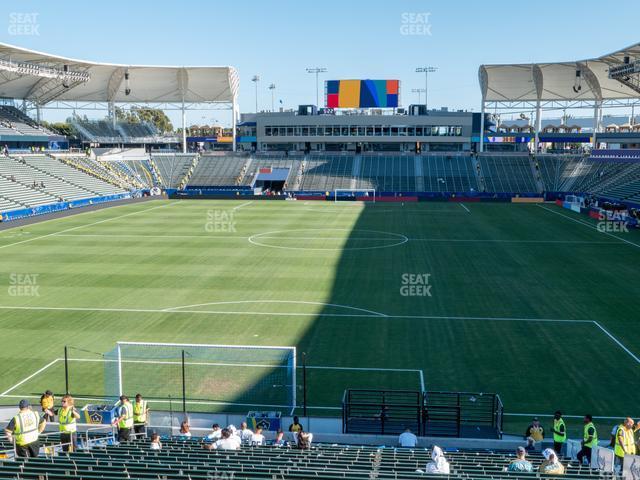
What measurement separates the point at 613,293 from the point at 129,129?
10617cm

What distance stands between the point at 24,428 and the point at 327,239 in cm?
3729

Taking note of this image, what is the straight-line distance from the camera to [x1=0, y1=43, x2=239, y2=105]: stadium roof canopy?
281 feet

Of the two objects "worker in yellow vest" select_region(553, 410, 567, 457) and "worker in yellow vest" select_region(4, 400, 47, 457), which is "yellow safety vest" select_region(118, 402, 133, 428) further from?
"worker in yellow vest" select_region(553, 410, 567, 457)

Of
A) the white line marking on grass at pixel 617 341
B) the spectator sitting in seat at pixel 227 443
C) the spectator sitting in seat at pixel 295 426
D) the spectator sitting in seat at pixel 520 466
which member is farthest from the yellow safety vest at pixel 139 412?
the white line marking on grass at pixel 617 341

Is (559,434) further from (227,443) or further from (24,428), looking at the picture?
(24,428)

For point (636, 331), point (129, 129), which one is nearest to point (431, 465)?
point (636, 331)

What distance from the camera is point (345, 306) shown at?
97.6 feet

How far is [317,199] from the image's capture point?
86.1 metres

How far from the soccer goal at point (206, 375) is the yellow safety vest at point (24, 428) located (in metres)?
5.78

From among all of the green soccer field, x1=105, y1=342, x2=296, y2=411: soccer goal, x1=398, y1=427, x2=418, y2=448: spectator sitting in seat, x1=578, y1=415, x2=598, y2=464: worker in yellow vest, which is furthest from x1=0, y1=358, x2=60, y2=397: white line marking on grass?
x1=578, y1=415, x2=598, y2=464: worker in yellow vest

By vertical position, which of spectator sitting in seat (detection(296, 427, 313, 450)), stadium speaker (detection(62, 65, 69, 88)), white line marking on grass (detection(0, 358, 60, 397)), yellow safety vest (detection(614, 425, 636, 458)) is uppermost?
stadium speaker (detection(62, 65, 69, 88))

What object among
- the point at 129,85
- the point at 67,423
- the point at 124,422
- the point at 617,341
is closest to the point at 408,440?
the point at 124,422

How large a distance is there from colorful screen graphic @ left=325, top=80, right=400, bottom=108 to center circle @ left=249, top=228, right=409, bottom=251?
47220 mm

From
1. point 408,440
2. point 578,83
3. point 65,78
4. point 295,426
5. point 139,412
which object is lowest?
point 408,440
